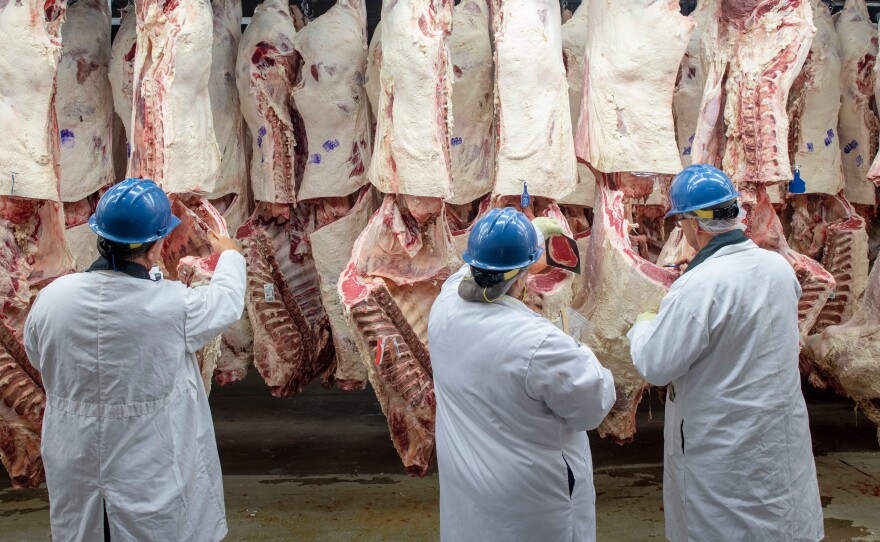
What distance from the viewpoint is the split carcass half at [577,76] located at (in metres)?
4.79

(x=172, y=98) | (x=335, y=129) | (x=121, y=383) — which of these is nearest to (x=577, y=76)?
(x=335, y=129)

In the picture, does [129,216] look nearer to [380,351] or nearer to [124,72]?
[380,351]

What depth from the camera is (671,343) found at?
2.78m

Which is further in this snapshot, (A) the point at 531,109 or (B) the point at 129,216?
(A) the point at 531,109

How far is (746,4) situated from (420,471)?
263cm

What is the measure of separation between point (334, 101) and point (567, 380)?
2848 mm

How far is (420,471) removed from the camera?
3.96 m

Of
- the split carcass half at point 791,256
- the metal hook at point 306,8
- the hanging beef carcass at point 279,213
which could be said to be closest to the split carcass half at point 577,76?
the split carcass half at point 791,256

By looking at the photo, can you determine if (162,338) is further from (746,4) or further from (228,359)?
(746,4)

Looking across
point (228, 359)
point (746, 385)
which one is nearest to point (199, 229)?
point (228, 359)

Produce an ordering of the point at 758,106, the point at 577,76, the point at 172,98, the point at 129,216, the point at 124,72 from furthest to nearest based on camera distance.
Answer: the point at 577,76 < the point at 124,72 < the point at 758,106 < the point at 172,98 < the point at 129,216

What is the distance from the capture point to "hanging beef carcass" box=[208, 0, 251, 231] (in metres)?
4.77

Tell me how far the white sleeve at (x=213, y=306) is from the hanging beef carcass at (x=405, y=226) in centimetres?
79

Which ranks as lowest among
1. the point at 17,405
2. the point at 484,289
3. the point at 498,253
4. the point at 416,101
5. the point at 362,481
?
the point at 362,481
